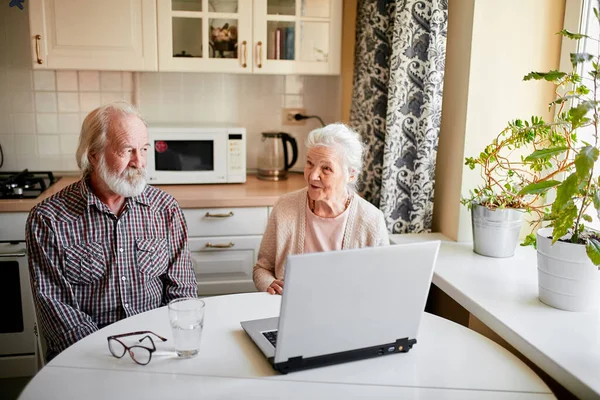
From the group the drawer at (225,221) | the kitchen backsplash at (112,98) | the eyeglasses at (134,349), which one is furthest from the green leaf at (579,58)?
the kitchen backsplash at (112,98)

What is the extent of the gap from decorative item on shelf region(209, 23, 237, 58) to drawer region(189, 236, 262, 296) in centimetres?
91

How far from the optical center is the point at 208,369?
4.28 feet

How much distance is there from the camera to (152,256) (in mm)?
1906

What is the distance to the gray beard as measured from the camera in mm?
1845

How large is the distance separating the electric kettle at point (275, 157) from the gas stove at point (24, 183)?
108cm

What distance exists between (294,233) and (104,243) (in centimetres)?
63

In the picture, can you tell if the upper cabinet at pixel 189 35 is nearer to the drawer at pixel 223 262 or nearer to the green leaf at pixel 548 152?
the drawer at pixel 223 262

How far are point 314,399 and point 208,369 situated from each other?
0.26m

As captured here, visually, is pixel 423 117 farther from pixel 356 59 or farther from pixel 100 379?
pixel 100 379

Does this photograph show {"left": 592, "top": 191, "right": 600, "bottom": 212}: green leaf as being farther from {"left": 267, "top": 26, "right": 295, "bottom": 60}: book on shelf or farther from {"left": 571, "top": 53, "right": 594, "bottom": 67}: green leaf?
{"left": 267, "top": 26, "right": 295, "bottom": 60}: book on shelf

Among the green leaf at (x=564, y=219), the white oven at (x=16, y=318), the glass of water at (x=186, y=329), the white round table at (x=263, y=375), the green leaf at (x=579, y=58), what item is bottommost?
the white oven at (x=16, y=318)

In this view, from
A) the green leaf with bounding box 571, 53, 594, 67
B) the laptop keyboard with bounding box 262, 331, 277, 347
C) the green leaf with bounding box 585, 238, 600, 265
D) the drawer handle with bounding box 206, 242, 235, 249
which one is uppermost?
the green leaf with bounding box 571, 53, 594, 67

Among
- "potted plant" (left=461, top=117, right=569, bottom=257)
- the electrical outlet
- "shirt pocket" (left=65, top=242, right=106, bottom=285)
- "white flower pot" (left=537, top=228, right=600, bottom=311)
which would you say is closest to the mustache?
"shirt pocket" (left=65, top=242, right=106, bottom=285)

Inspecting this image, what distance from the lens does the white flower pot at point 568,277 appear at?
161cm
